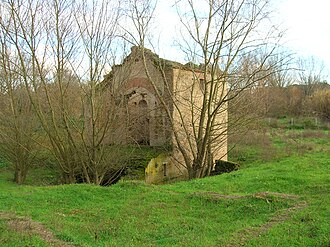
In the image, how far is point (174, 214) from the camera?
7422 millimetres

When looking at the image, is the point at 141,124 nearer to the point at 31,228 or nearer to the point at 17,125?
the point at 17,125

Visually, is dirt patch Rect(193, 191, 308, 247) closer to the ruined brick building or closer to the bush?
the ruined brick building

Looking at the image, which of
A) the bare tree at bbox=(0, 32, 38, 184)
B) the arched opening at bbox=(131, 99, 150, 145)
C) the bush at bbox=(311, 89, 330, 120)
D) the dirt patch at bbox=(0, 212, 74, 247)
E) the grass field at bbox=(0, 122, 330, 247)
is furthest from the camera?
the bush at bbox=(311, 89, 330, 120)

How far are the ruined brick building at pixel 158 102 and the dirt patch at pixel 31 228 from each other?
276 inches

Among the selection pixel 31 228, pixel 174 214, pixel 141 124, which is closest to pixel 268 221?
pixel 174 214

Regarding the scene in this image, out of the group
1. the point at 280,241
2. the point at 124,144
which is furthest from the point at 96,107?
the point at 280,241

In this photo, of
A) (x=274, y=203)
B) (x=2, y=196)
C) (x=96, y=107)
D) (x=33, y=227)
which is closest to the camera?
(x=33, y=227)

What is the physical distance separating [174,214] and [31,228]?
9.15ft

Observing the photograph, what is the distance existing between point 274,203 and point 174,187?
134 inches

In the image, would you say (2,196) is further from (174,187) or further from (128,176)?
(128,176)

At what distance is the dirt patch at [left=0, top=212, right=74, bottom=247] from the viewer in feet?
18.5

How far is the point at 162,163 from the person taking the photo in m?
16.7

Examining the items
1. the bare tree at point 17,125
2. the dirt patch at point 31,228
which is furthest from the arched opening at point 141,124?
the dirt patch at point 31,228

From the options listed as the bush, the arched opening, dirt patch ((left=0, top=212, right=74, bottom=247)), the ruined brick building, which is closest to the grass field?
dirt patch ((left=0, top=212, right=74, bottom=247))
